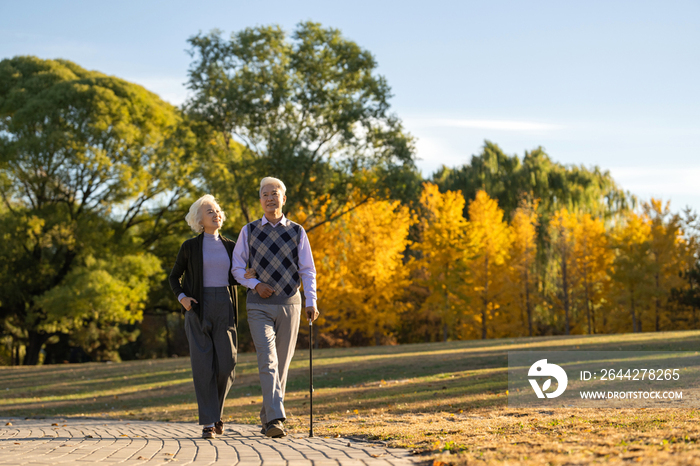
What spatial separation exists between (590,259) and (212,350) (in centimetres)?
3227

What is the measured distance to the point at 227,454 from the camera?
470 centimetres

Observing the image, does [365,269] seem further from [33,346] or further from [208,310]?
[208,310]

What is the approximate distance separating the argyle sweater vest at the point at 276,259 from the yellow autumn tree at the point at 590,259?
3100 centimetres

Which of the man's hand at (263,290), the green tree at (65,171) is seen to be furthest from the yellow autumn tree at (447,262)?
the man's hand at (263,290)

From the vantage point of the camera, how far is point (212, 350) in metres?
5.80

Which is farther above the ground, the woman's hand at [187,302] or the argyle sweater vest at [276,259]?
the argyle sweater vest at [276,259]

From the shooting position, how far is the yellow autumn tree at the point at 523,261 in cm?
3372

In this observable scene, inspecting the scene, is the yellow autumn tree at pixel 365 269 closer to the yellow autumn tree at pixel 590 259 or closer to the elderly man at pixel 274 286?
the yellow autumn tree at pixel 590 259

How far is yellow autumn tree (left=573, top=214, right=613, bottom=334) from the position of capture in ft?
112

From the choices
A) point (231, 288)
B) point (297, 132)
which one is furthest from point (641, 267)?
point (231, 288)

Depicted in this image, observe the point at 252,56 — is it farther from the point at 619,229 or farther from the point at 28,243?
the point at 619,229

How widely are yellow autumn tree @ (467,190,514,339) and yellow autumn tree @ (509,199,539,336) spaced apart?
0.73 metres

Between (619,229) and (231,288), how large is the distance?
105 ft

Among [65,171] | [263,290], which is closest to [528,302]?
[65,171]
